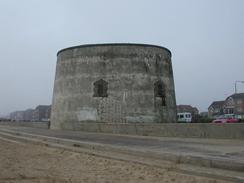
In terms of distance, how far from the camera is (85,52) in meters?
27.1

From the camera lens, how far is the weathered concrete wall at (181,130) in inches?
557

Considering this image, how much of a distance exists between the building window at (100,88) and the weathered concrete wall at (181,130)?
180 inches

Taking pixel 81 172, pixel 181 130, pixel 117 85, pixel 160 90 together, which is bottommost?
pixel 81 172

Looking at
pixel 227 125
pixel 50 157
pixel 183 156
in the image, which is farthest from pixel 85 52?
pixel 183 156

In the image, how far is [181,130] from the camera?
16.1m

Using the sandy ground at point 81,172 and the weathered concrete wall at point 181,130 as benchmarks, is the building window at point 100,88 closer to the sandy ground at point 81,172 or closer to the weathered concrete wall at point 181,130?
the weathered concrete wall at point 181,130

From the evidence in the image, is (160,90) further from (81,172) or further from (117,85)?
(81,172)

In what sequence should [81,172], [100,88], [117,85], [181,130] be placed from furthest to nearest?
1. [100,88]
2. [117,85]
3. [181,130]
4. [81,172]

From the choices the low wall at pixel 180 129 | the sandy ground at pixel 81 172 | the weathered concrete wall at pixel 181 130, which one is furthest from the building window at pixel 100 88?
the sandy ground at pixel 81 172

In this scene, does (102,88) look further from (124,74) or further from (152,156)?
(152,156)

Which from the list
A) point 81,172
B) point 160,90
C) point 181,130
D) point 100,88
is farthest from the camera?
point 160,90

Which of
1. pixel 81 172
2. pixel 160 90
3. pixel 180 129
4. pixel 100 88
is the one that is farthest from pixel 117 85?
pixel 81 172

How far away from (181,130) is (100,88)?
36.6ft

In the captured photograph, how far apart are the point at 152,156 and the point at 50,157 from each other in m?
3.39
